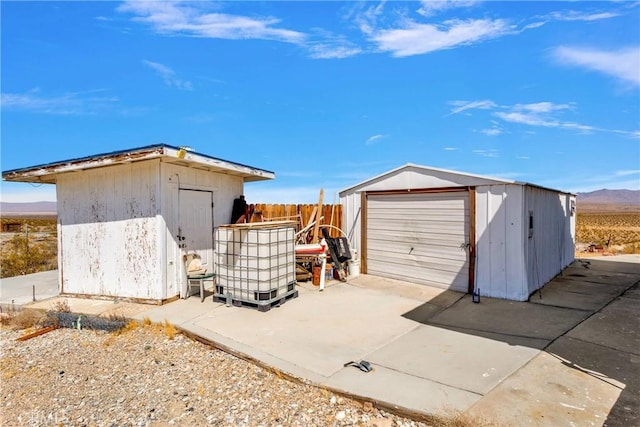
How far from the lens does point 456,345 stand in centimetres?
447

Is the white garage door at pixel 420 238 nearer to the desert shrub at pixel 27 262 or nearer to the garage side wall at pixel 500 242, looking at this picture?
the garage side wall at pixel 500 242

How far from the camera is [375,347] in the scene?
4.46m

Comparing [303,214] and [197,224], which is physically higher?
[303,214]

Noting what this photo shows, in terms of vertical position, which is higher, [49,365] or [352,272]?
[352,272]

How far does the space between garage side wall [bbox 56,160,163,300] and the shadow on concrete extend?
4945 millimetres

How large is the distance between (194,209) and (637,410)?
23.2 ft

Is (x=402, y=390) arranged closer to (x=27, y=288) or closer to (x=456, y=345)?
(x=456, y=345)

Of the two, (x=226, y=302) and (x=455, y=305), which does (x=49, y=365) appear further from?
(x=455, y=305)

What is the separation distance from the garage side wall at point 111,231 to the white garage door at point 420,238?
4.97 m

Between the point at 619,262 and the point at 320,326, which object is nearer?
the point at 320,326

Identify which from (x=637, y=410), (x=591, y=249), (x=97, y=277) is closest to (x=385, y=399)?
(x=637, y=410)

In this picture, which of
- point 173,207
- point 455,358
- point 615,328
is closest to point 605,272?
point 615,328

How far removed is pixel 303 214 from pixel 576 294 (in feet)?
20.8

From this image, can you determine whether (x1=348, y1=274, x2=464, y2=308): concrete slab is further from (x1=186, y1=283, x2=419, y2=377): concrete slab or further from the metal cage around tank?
the metal cage around tank
